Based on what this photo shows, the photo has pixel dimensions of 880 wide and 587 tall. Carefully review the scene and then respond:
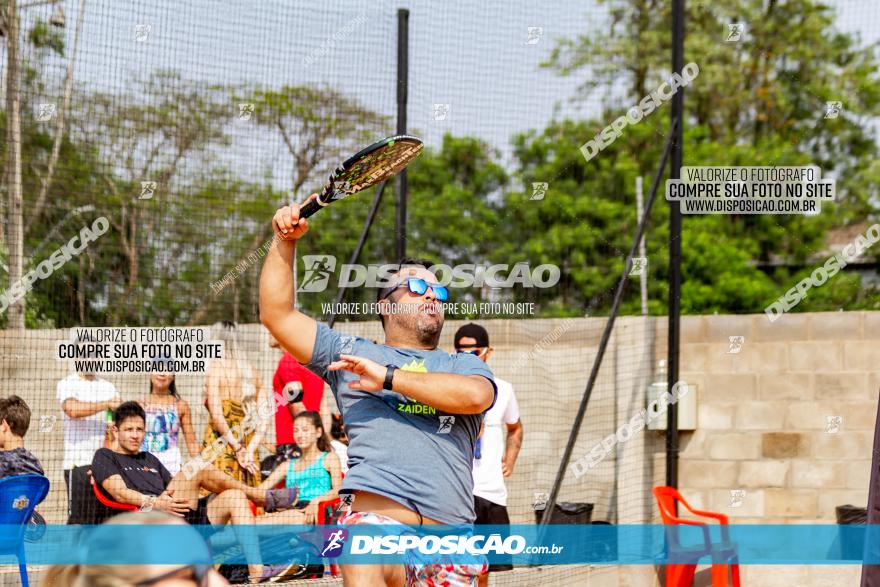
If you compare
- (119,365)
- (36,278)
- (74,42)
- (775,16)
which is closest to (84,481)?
(119,365)

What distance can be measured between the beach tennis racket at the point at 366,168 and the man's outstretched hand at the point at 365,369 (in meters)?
0.57

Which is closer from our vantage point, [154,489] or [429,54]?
[154,489]

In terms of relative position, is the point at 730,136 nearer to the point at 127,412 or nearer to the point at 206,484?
the point at 206,484

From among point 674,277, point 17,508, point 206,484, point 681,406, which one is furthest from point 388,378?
point 681,406

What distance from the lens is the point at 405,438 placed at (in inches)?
156

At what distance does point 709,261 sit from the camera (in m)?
23.6

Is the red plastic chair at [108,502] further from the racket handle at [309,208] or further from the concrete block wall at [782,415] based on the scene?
the concrete block wall at [782,415]

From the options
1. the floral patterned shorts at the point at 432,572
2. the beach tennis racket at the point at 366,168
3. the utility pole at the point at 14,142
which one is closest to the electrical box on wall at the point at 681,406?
the beach tennis racket at the point at 366,168

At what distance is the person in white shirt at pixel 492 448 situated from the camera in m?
7.14

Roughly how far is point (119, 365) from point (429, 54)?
3.31m

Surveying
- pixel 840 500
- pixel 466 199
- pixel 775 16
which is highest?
pixel 775 16

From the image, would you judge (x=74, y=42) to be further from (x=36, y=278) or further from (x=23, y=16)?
(x=36, y=278)

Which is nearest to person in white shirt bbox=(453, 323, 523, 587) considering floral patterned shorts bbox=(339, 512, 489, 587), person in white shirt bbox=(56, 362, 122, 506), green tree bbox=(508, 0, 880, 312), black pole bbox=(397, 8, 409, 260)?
black pole bbox=(397, 8, 409, 260)

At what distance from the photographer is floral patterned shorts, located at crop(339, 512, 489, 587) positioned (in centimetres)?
385
